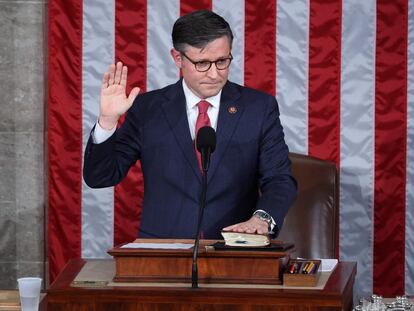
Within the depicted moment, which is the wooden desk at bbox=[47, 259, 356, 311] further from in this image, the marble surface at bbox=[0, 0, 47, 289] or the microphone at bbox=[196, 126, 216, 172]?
the marble surface at bbox=[0, 0, 47, 289]

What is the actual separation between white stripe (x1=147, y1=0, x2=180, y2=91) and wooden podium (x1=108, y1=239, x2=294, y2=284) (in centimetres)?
235

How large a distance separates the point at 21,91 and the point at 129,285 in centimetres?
262

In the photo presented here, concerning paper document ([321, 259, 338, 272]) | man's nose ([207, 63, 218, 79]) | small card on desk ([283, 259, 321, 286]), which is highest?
man's nose ([207, 63, 218, 79])

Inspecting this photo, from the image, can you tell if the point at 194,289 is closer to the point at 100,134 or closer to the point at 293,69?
the point at 100,134

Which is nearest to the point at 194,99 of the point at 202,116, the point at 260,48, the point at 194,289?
the point at 202,116

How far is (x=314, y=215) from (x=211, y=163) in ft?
3.13

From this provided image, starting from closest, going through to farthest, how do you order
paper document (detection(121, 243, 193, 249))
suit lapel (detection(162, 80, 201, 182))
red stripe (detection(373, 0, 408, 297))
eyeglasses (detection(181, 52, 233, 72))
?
paper document (detection(121, 243, 193, 249)) → eyeglasses (detection(181, 52, 233, 72)) → suit lapel (detection(162, 80, 201, 182)) → red stripe (detection(373, 0, 408, 297))

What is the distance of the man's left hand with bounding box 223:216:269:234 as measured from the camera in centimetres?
280

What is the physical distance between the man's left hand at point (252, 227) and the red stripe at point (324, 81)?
200 centimetres

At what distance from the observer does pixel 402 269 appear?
489 cm

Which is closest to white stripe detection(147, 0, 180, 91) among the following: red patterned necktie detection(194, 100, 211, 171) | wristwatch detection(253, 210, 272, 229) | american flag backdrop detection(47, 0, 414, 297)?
american flag backdrop detection(47, 0, 414, 297)

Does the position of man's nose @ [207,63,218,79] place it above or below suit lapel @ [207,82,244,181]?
above

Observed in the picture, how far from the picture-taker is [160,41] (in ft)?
16.1

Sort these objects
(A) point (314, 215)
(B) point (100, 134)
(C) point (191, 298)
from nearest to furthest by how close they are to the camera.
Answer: (C) point (191, 298), (B) point (100, 134), (A) point (314, 215)
